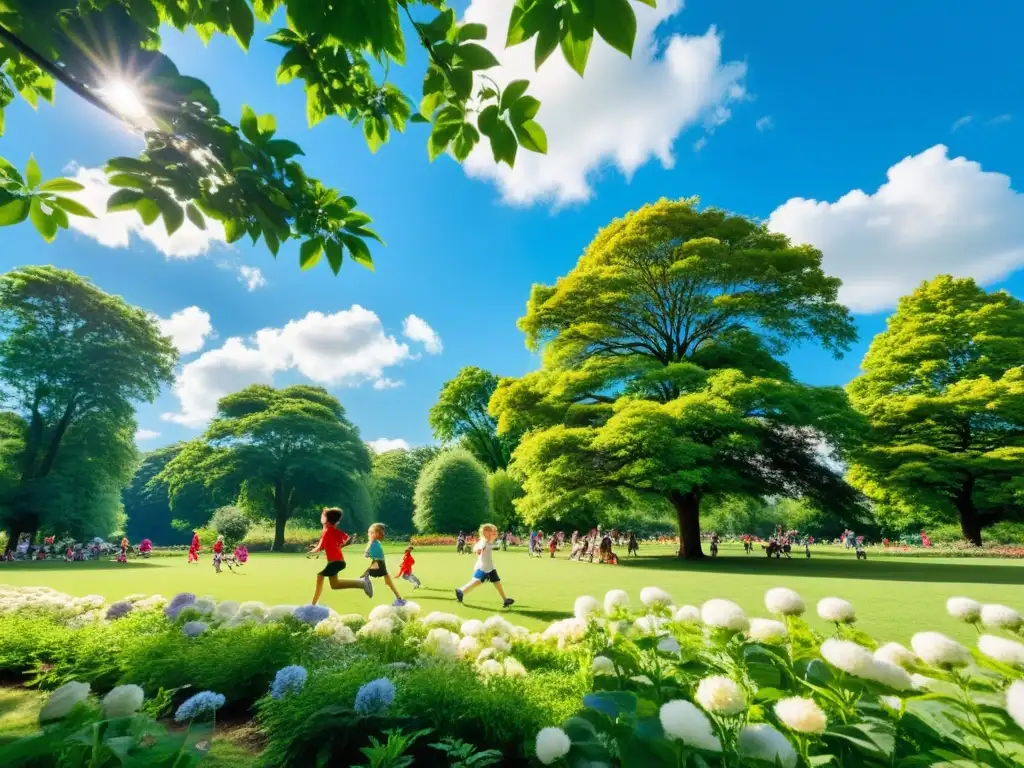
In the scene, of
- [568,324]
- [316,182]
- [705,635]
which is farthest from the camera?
[568,324]

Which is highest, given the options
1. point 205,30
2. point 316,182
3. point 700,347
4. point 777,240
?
point 777,240

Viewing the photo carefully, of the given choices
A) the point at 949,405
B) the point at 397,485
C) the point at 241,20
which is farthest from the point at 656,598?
the point at 397,485

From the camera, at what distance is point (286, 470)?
45062mm

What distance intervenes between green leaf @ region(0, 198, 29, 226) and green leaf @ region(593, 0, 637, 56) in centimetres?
234

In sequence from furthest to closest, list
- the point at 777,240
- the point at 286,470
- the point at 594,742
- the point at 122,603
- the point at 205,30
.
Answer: the point at 286,470, the point at 777,240, the point at 122,603, the point at 205,30, the point at 594,742

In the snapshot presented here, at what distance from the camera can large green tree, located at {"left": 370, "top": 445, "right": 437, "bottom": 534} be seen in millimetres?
66750

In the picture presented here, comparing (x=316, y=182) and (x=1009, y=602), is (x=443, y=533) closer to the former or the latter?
(x=1009, y=602)

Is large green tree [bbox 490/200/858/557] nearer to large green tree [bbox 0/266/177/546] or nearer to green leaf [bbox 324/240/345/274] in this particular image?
green leaf [bbox 324/240/345/274]

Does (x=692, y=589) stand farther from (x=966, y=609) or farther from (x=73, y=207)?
(x=73, y=207)

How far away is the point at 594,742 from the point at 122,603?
6.26m

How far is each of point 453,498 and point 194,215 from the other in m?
45.7

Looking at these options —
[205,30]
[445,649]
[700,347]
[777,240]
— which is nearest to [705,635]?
[445,649]

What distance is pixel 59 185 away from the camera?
2062mm

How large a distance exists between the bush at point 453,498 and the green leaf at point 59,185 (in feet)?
148
